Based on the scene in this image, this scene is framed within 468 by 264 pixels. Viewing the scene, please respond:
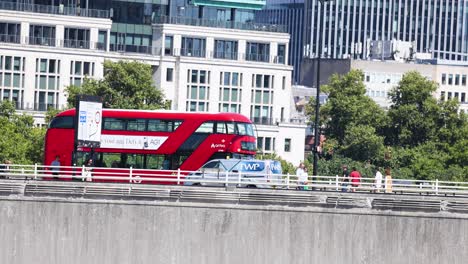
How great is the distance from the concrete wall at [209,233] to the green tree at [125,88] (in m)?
74.3

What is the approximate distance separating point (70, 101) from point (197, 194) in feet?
247

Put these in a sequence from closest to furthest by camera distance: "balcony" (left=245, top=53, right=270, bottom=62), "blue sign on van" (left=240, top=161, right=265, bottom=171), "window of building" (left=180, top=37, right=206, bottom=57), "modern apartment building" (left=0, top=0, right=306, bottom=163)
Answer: "blue sign on van" (left=240, top=161, right=265, bottom=171)
"modern apartment building" (left=0, top=0, right=306, bottom=163)
"window of building" (left=180, top=37, right=206, bottom=57)
"balcony" (left=245, top=53, right=270, bottom=62)

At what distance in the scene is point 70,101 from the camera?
15488cm

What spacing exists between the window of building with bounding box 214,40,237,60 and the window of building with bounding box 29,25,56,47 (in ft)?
53.6

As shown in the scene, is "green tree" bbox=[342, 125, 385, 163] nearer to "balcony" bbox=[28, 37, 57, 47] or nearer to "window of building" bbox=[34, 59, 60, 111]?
"window of building" bbox=[34, 59, 60, 111]

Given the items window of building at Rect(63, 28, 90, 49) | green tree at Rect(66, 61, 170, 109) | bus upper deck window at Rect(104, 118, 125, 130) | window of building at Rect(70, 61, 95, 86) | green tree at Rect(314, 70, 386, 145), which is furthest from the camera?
green tree at Rect(314, 70, 386, 145)

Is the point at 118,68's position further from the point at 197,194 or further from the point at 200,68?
the point at 197,194

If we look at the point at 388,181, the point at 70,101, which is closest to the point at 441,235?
the point at 388,181

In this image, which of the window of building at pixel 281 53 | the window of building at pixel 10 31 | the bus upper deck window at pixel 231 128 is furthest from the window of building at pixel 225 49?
the bus upper deck window at pixel 231 128

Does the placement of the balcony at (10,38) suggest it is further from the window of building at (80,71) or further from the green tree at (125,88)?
the green tree at (125,88)

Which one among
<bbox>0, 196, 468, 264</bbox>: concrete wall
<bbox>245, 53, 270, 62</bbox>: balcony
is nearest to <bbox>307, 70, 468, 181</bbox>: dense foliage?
<bbox>245, 53, 270, 62</bbox>: balcony

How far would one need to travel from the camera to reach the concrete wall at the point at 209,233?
78.7 metres

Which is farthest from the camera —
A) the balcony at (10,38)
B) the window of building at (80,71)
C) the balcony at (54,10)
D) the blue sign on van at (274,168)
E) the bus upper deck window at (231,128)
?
the window of building at (80,71)

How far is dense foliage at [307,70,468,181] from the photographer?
565 ft
